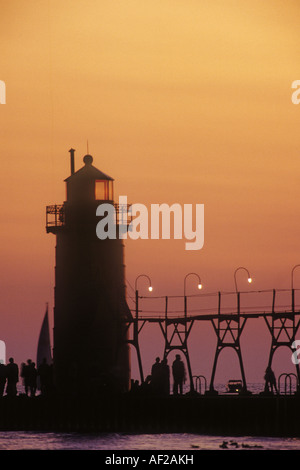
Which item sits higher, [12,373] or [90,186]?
[90,186]

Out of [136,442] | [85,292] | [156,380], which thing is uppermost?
[85,292]

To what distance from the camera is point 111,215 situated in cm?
6450

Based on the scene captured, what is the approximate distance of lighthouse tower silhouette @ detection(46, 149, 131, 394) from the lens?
6419 centimetres

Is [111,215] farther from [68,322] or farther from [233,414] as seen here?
[233,414]

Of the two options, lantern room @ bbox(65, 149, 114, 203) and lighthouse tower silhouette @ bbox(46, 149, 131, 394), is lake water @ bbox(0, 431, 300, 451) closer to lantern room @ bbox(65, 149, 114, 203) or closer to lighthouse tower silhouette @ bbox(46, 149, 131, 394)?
lighthouse tower silhouette @ bbox(46, 149, 131, 394)

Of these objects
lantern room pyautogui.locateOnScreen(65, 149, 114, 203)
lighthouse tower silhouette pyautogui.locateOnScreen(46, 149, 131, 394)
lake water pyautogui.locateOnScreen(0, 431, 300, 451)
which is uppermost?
lantern room pyautogui.locateOnScreen(65, 149, 114, 203)

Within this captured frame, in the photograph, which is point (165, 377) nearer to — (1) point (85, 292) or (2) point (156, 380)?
(2) point (156, 380)

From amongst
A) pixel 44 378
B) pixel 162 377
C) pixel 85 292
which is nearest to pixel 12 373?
pixel 44 378

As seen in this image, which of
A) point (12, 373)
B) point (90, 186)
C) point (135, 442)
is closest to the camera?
point (135, 442)

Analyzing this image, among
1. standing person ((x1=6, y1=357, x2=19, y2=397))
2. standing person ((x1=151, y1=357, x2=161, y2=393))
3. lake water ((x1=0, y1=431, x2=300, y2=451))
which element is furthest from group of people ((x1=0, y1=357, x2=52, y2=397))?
standing person ((x1=151, y1=357, x2=161, y2=393))

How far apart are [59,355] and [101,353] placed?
2.13m

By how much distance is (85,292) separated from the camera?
64.2 meters
